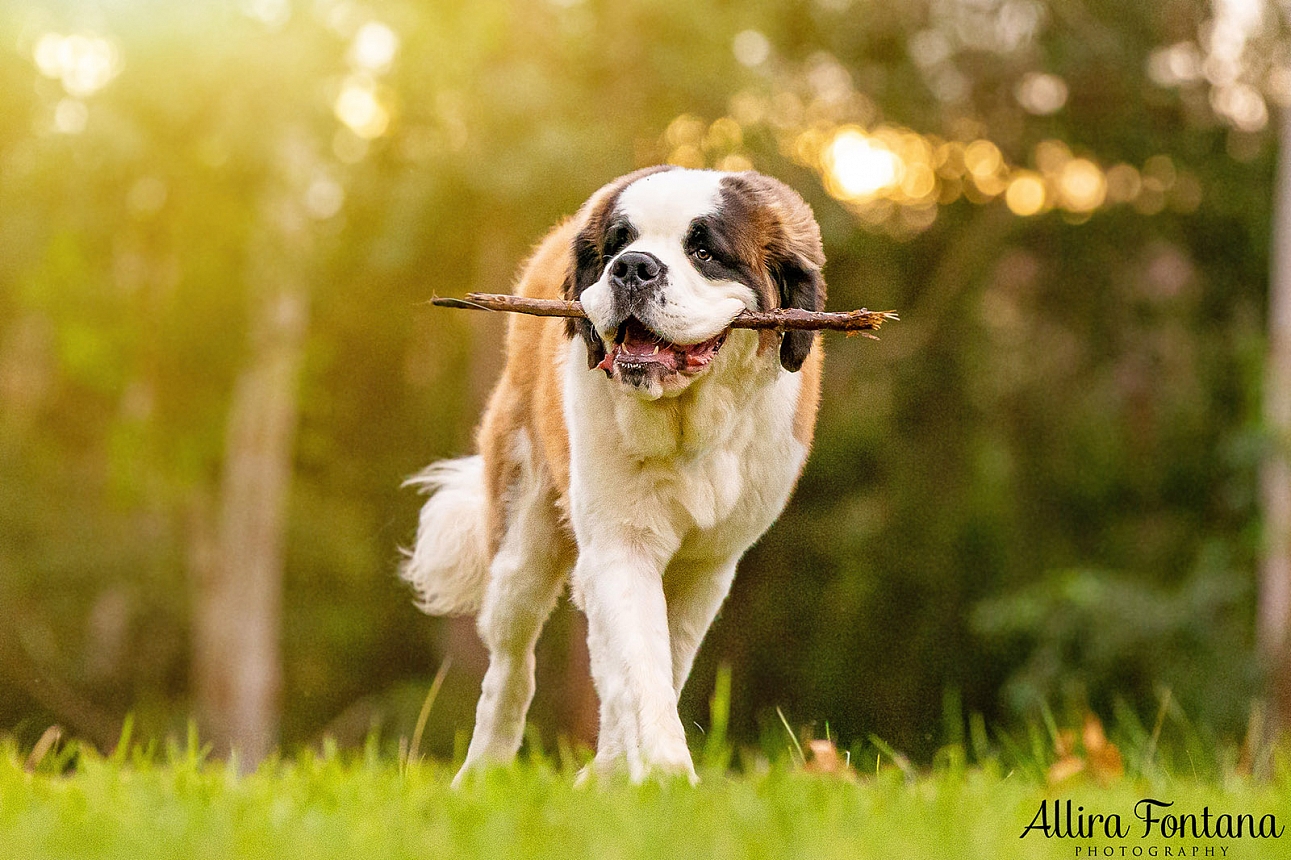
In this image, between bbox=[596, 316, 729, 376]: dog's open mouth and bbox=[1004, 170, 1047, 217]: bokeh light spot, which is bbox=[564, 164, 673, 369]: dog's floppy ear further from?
bbox=[1004, 170, 1047, 217]: bokeh light spot

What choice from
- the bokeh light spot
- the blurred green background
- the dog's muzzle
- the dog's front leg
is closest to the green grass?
the dog's front leg

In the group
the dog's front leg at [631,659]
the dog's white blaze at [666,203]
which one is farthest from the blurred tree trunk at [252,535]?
the dog's front leg at [631,659]

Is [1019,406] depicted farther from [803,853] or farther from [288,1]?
[803,853]

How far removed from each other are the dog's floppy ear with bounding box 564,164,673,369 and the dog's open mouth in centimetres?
15

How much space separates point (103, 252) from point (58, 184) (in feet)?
4.48

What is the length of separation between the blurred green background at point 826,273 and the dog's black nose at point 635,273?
9902 millimetres

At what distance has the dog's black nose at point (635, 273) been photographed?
3799 mm

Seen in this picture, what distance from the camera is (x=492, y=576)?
16.5 feet

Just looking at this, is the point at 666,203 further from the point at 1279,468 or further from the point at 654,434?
the point at 1279,468

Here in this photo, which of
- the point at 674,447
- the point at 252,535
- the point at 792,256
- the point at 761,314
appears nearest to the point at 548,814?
the point at 674,447

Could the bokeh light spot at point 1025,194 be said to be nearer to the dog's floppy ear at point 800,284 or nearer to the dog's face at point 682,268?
the dog's face at point 682,268

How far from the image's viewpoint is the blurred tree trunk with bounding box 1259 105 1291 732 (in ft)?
39.1

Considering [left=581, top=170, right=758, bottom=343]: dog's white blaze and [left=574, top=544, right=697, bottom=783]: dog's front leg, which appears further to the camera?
[left=581, top=170, right=758, bottom=343]: dog's white blaze

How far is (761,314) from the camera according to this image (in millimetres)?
4016
